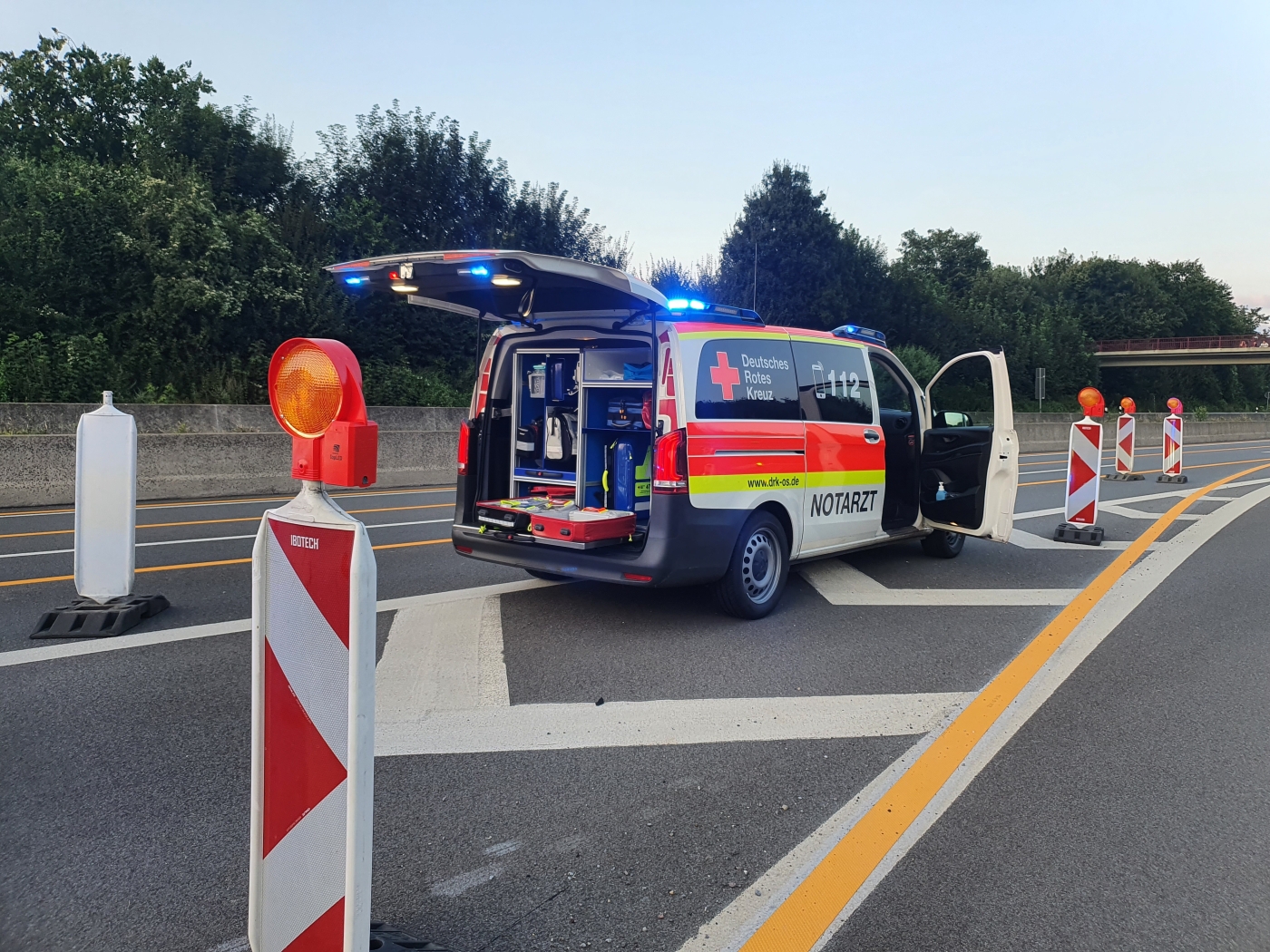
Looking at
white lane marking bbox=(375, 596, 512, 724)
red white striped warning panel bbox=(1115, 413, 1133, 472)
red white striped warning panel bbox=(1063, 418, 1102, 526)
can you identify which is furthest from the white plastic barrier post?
red white striped warning panel bbox=(1115, 413, 1133, 472)

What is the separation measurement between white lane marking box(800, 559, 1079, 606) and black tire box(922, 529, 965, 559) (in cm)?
122

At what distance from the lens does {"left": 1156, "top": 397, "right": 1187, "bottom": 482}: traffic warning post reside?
53.8 ft

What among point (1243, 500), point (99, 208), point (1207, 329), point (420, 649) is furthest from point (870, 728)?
point (1207, 329)

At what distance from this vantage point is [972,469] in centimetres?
774

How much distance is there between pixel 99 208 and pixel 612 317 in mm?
17429

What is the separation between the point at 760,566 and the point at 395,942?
4105 millimetres

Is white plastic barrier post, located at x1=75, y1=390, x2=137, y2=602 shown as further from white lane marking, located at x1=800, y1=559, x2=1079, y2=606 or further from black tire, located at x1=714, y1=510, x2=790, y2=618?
white lane marking, located at x1=800, y1=559, x2=1079, y2=606

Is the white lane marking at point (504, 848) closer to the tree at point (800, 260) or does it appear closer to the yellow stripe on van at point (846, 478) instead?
the yellow stripe on van at point (846, 478)

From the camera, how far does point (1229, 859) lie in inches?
119

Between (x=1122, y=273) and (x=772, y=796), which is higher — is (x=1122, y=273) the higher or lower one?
the higher one

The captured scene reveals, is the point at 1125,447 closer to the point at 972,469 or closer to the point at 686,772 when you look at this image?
the point at 972,469

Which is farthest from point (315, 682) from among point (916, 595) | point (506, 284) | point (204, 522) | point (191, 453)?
point (191, 453)

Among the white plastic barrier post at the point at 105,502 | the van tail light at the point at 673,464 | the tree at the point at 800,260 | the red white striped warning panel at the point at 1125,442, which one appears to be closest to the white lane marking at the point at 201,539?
the white plastic barrier post at the point at 105,502

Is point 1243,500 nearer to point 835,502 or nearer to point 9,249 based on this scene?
point 835,502
